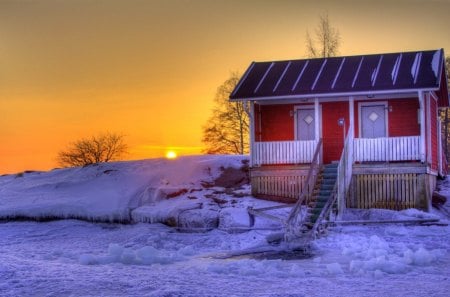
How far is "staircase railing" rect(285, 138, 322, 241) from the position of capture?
18.3m

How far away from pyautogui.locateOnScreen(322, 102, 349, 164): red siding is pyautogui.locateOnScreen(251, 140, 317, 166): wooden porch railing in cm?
174

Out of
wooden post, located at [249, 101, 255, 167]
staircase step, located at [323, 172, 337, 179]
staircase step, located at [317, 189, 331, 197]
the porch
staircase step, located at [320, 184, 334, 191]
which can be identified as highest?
wooden post, located at [249, 101, 255, 167]

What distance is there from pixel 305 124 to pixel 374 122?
2.75 meters

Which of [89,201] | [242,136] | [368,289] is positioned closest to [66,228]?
[89,201]

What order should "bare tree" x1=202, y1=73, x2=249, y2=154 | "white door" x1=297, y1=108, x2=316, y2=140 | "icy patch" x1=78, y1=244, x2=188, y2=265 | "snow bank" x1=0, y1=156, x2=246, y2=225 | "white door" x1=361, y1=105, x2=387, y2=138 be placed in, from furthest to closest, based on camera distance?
"bare tree" x1=202, y1=73, x2=249, y2=154 < "white door" x1=297, y1=108, x2=316, y2=140 < "white door" x1=361, y1=105, x2=387, y2=138 < "snow bank" x1=0, y1=156, x2=246, y2=225 < "icy patch" x1=78, y1=244, x2=188, y2=265

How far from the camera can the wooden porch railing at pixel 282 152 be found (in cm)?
2488

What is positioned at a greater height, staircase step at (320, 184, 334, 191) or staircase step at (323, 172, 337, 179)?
staircase step at (323, 172, 337, 179)

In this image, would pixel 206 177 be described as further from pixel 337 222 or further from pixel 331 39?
pixel 331 39

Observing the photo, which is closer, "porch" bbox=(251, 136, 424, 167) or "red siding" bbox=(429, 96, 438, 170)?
"porch" bbox=(251, 136, 424, 167)

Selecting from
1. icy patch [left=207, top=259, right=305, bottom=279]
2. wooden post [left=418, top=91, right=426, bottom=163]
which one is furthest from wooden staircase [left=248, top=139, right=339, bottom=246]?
icy patch [left=207, top=259, right=305, bottom=279]

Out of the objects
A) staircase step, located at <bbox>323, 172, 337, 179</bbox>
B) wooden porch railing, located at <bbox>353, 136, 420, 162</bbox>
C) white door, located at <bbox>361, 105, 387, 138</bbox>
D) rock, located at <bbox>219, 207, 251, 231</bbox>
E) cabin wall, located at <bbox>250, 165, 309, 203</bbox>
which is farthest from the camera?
white door, located at <bbox>361, 105, 387, 138</bbox>

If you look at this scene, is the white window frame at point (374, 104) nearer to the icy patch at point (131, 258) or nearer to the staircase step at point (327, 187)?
the staircase step at point (327, 187)

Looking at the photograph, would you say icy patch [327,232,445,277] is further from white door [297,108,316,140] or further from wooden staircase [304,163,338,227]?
white door [297,108,316,140]

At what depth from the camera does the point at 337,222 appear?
2006 cm
